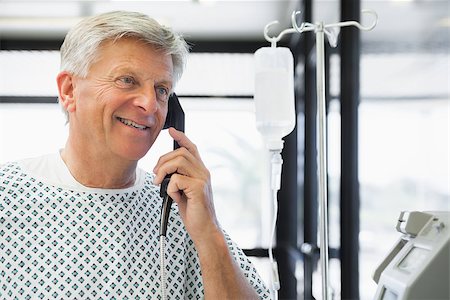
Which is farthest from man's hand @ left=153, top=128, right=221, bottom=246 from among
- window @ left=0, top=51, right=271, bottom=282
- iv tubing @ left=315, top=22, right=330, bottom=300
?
window @ left=0, top=51, right=271, bottom=282

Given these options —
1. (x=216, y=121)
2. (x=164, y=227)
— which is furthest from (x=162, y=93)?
(x=216, y=121)

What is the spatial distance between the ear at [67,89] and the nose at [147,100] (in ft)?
0.61

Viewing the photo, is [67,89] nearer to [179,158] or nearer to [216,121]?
[179,158]

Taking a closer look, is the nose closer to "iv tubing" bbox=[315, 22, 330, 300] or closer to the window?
"iv tubing" bbox=[315, 22, 330, 300]

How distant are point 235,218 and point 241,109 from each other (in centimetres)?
101

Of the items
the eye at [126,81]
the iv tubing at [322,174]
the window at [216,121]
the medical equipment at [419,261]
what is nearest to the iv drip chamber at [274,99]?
the iv tubing at [322,174]

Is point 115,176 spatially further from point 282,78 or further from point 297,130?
point 297,130

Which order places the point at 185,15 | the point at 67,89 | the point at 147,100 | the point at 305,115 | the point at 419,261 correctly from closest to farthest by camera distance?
1. the point at 419,261
2. the point at 147,100
3. the point at 67,89
4. the point at 305,115
5. the point at 185,15

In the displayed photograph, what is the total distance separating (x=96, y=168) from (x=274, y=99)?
44cm

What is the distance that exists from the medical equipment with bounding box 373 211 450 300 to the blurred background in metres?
0.49

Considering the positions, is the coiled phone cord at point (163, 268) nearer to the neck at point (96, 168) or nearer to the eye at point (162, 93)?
the neck at point (96, 168)

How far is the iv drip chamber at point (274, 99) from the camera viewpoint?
1.46 m

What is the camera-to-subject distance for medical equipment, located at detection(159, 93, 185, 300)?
1438mm

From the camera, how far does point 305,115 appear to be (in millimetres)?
4461
